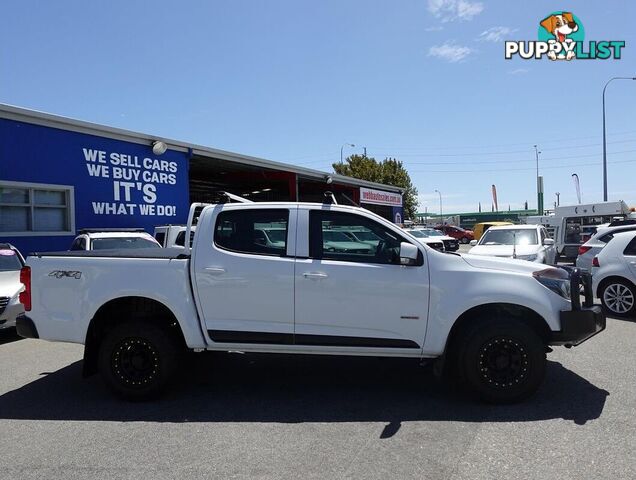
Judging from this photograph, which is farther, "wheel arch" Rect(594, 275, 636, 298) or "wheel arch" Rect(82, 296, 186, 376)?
"wheel arch" Rect(594, 275, 636, 298)

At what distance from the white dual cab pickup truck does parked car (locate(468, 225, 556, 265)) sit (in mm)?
8873

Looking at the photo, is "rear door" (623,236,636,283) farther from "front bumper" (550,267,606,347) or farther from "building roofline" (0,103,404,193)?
"building roofline" (0,103,404,193)

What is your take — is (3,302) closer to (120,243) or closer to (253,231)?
(120,243)

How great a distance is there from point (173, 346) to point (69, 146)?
10944mm

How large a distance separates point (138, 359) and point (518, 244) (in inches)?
470

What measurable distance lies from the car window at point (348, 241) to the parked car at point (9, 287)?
546cm

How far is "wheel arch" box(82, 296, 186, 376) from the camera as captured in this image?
5039 mm

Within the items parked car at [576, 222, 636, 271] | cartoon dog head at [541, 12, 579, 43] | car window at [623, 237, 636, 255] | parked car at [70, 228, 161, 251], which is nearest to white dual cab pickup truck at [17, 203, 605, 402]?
car window at [623, 237, 636, 255]

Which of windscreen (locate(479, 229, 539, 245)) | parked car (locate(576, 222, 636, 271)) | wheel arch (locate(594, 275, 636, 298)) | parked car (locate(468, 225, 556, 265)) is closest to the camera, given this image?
wheel arch (locate(594, 275, 636, 298))

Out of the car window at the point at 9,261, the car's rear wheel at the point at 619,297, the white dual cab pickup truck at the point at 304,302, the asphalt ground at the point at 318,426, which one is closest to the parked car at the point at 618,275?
the car's rear wheel at the point at 619,297

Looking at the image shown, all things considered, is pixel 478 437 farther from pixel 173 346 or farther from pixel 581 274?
pixel 173 346

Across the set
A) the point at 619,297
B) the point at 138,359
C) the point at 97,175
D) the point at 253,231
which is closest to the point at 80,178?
the point at 97,175

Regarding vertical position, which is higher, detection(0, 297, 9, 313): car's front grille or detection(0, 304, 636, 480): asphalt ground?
detection(0, 297, 9, 313): car's front grille

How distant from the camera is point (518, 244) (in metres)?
14.3
